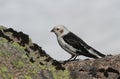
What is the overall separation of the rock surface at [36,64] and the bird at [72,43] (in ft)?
5.49

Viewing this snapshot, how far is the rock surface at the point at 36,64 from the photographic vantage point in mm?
16656

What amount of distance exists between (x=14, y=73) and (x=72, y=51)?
6694 millimetres

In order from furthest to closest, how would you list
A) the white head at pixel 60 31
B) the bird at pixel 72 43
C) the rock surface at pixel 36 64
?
the white head at pixel 60 31 < the bird at pixel 72 43 < the rock surface at pixel 36 64

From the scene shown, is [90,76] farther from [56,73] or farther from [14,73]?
[14,73]

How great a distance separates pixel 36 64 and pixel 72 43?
5683mm

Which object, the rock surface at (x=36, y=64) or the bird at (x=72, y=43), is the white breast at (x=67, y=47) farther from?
the rock surface at (x=36, y=64)

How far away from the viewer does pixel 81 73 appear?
18703 millimetres

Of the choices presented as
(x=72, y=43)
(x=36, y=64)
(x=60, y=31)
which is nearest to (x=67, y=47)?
(x=72, y=43)


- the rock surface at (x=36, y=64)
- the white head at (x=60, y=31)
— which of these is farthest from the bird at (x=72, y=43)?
the rock surface at (x=36, y=64)

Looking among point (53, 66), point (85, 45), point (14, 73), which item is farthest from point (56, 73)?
point (85, 45)

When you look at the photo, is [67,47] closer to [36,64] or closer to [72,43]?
[72,43]

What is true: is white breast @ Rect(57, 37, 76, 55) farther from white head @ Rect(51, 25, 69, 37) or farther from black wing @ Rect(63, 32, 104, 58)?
white head @ Rect(51, 25, 69, 37)

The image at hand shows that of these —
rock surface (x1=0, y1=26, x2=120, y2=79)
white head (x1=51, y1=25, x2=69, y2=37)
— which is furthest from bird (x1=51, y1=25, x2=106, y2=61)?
rock surface (x1=0, y1=26, x2=120, y2=79)

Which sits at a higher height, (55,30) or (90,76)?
(55,30)
